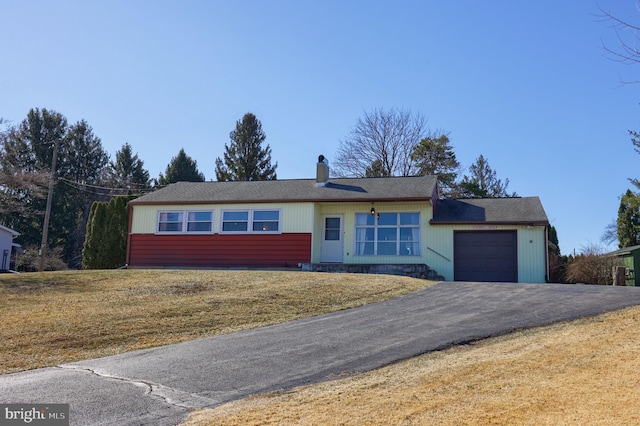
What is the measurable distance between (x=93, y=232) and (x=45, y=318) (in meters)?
17.5

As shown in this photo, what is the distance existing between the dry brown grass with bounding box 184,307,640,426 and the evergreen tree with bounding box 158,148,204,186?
140ft

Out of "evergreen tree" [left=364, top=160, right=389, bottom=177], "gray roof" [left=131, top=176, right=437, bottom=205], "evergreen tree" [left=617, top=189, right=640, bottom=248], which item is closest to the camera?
"gray roof" [left=131, top=176, right=437, bottom=205]

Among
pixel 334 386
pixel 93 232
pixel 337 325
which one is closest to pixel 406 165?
pixel 93 232

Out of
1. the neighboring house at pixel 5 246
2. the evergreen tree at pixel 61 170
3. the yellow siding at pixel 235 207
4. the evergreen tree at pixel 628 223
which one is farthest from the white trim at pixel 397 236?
the evergreen tree at pixel 61 170

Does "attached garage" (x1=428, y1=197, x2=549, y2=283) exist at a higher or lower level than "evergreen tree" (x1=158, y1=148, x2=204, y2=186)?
lower

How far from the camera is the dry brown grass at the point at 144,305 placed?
9023 mm

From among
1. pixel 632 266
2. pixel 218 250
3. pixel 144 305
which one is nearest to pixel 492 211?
pixel 632 266

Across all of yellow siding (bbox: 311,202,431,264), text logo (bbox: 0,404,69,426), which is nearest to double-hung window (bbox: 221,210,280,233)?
yellow siding (bbox: 311,202,431,264)

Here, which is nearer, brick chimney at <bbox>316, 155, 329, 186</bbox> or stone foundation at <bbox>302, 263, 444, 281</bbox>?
stone foundation at <bbox>302, 263, 444, 281</bbox>

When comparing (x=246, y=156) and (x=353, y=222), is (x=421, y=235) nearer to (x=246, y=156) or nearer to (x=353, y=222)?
(x=353, y=222)

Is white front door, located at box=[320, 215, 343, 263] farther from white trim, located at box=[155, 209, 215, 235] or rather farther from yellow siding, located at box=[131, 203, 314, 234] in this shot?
white trim, located at box=[155, 209, 215, 235]

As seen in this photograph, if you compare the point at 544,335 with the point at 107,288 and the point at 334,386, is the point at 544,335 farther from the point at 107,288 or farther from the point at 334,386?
the point at 107,288

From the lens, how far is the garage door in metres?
19.3

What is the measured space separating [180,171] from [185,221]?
89.5 feet
